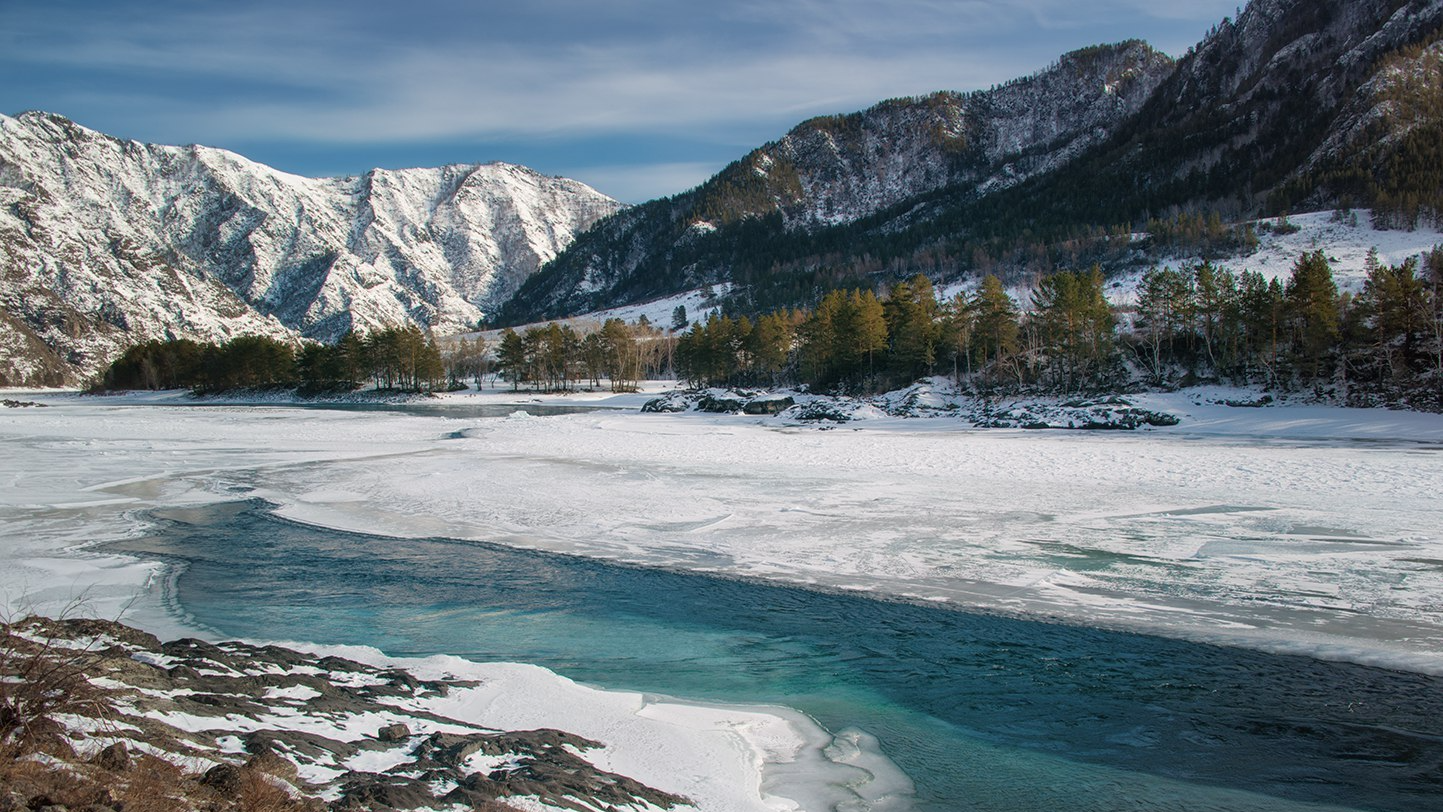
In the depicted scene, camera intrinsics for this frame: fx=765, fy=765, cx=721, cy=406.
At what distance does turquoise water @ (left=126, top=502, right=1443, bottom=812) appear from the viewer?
7000 mm

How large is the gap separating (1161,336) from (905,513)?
181 ft

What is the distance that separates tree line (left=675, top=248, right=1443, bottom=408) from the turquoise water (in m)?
45.8

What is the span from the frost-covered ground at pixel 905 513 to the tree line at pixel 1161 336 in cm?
1093

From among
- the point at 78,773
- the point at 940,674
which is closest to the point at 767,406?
the point at 940,674

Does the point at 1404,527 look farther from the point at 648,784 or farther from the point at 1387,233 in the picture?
the point at 1387,233

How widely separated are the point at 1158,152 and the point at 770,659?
228 metres

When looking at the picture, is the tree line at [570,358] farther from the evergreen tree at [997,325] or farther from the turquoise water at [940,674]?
the turquoise water at [940,674]

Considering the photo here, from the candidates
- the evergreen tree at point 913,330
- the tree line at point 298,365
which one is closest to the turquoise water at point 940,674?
the evergreen tree at point 913,330

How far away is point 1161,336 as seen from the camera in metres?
62.7

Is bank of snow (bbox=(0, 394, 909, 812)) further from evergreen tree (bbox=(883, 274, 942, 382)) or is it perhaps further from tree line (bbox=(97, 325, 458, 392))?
tree line (bbox=(97, 325, 458, 392))

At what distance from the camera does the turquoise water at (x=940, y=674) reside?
23.0 feet

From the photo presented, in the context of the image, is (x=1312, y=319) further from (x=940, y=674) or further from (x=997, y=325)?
(x=940, y=674)

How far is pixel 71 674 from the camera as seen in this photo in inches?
185

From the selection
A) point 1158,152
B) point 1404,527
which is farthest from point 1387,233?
point 1404,527
